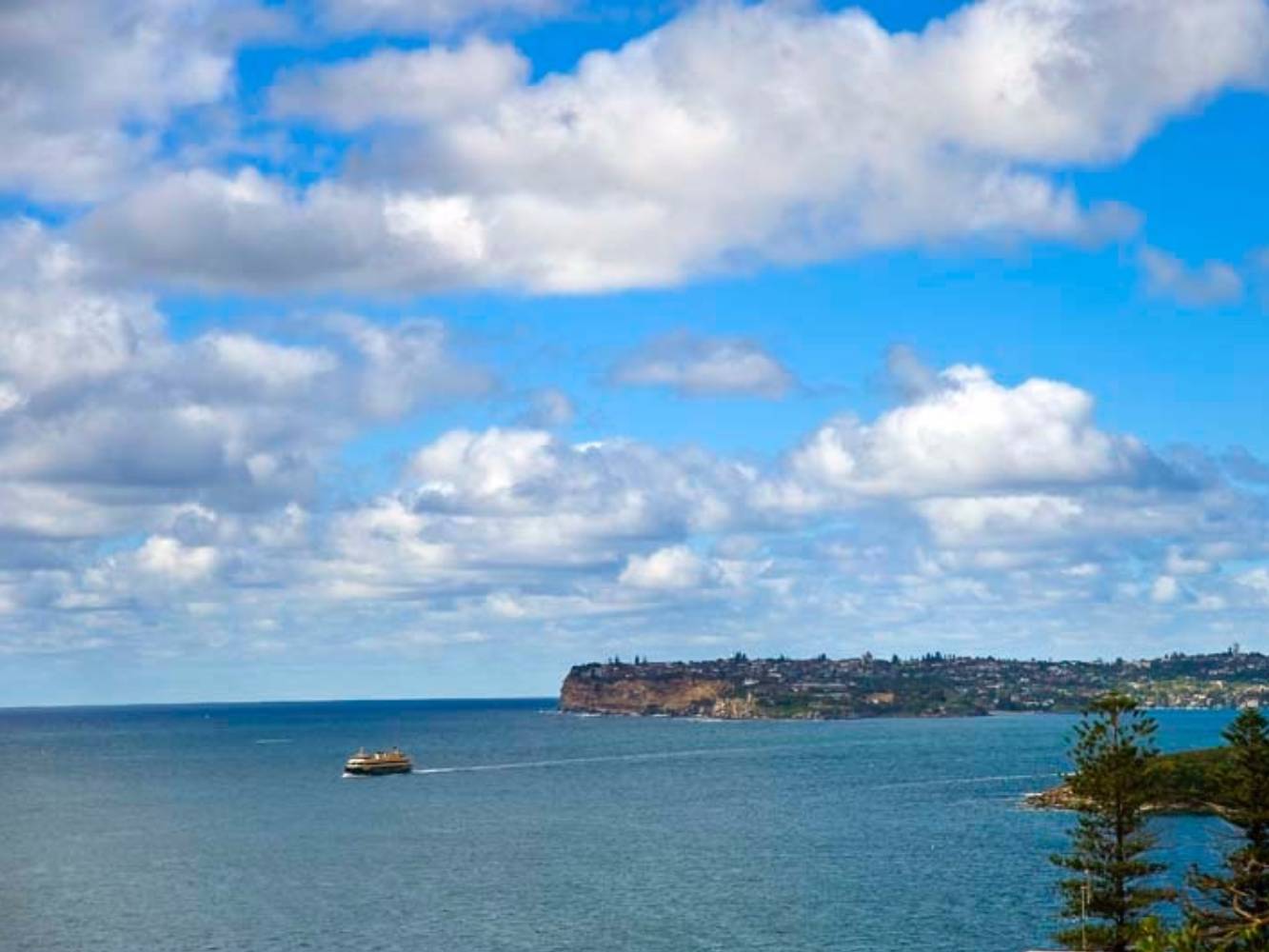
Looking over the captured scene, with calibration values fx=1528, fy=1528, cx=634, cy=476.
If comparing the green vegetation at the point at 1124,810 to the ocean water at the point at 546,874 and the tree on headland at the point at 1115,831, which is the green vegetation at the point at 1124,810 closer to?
the tree on headland at the point at 1115,831

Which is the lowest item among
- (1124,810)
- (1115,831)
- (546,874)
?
(546,874)

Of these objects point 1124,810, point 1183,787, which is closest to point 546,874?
point 1124,810

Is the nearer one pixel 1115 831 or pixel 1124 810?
pixel 1124 810

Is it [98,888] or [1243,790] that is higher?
[1243,790]

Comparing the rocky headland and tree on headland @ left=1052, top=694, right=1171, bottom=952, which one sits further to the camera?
the rocky headland

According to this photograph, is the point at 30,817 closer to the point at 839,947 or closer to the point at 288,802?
the point at 288,802

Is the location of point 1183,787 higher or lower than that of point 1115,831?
lower

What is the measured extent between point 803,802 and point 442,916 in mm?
85906

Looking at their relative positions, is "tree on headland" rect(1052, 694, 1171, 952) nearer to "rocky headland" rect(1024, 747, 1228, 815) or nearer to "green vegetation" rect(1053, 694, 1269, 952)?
"green vegetation" rect(1053, 694, 1269, 952)

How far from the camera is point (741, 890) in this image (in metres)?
116

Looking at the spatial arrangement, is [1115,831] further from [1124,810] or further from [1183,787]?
[1183,787]

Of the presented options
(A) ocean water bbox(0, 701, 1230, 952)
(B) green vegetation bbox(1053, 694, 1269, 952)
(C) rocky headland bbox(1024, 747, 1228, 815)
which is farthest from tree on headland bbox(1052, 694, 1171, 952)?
(C) rocky headland bbox(1024, 747, 1228, 815)

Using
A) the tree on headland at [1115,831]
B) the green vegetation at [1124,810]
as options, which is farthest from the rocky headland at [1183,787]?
the tree on headland at [1115,831]

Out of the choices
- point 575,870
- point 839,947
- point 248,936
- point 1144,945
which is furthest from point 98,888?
point 1144,945
